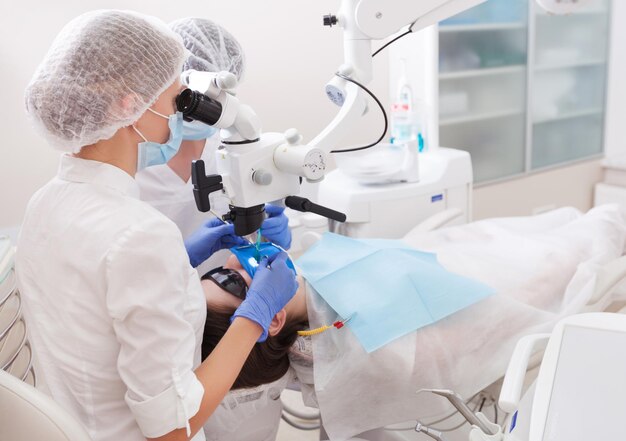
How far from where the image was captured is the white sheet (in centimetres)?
128

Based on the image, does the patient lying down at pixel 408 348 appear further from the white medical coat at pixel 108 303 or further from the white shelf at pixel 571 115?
the white shelf at pixel 571 115

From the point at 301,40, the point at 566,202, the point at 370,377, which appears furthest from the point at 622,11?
the point at 370,377

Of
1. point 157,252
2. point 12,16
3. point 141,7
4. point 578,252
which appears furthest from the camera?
point 141,7

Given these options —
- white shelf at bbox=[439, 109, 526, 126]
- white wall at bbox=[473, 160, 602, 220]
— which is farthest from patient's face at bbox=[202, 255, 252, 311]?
white wall at bbox=[473, 160, 602, 220]

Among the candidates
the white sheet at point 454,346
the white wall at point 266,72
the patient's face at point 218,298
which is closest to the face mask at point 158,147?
the patient's face at point 218,298

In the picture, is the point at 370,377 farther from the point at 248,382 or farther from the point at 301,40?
the point at 301,40

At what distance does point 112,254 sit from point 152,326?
12cm

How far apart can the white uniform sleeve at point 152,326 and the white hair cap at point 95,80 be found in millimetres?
188

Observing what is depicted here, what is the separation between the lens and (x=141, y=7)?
201 centimetres

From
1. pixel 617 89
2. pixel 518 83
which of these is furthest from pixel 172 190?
pixel 617 89

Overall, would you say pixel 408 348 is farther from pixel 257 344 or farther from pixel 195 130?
pixel 195 130

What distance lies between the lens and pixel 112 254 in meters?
0.82

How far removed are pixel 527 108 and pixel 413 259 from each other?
71.9 inches

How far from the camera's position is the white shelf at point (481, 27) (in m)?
2.60
